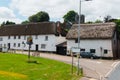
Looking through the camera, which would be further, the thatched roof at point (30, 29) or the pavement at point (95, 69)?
the thatched roof at point (30, 29)

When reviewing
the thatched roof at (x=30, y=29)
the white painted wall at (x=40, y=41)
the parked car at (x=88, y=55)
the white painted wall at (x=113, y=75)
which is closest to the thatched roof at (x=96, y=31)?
the parked car at (x=88, y=55)

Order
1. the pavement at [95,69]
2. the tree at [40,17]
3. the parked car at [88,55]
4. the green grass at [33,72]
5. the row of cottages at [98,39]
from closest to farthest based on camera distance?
1. the green grass at [33,72]
2. the pavement at [95,69]
3. the parked car at [88,55]
4. the row of cottages at [98,39]
5. the tree at [40,17]

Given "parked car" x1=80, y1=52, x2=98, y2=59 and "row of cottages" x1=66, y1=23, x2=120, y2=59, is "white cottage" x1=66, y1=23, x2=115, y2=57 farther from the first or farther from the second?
"parked car" x1=80, y1=52, x2=98, y2=59

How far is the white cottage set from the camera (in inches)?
3091

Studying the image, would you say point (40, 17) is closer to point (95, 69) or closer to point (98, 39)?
point (98, 39)

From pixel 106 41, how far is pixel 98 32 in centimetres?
371

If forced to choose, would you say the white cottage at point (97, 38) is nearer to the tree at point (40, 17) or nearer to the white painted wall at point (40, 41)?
the white painted wall at point (40, 41)

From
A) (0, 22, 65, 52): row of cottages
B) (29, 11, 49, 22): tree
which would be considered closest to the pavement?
(0, 22, 65, 52): row of cottages

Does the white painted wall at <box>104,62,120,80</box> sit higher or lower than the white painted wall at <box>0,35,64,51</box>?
lower

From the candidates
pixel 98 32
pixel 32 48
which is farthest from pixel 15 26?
pixel 98 32

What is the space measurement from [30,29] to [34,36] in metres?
3.67

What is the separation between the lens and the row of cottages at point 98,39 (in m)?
78.5

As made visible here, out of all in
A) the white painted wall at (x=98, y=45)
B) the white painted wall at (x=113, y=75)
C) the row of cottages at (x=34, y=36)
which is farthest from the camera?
the row of cottages at (x=34, y=36)

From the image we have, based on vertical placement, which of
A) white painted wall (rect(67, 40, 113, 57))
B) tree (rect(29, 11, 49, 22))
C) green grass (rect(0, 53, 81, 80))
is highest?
tree (rect(29, 11, 49, 22))
